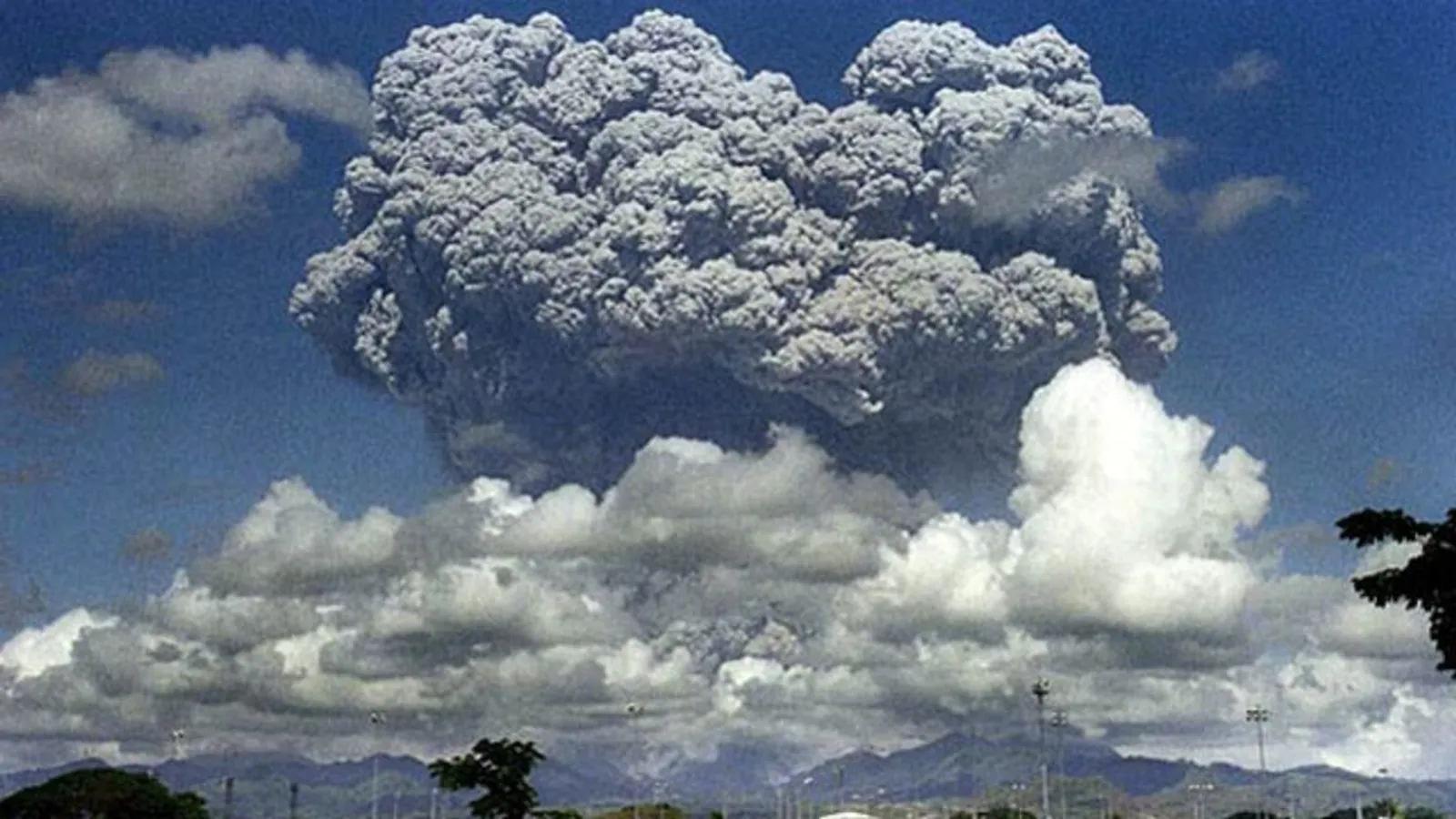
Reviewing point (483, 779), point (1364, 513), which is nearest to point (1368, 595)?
point (1364, 513)

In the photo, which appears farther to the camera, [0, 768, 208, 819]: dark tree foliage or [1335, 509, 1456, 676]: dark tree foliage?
[0, 768, 208, 819]: dark tree foliage

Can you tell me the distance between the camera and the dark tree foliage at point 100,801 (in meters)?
150

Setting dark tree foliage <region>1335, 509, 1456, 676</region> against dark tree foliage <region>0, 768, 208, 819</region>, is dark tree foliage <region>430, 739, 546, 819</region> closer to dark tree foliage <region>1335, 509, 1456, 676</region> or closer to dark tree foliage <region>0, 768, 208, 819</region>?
dark tree foliage <region>0, 768, 208, 819</region>

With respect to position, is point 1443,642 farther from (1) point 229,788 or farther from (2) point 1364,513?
(1) point 229,788

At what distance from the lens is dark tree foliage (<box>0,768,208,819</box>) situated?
14950 centimetres

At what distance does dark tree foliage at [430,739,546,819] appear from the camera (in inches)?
5433

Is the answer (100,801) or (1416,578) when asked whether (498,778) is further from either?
(1416,578)

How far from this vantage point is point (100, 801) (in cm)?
14988

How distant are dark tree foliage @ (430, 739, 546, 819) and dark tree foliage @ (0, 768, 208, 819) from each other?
A: 870 inches

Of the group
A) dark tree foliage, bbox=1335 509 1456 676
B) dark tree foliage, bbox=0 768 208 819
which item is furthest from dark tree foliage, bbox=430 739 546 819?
dark tree foliage, bbox=1335 509 1456 676

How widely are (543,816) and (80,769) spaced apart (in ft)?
126

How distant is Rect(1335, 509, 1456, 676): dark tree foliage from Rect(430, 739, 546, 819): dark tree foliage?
309 feet

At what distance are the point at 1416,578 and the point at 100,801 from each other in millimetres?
117083

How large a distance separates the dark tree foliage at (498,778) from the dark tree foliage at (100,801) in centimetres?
2209
